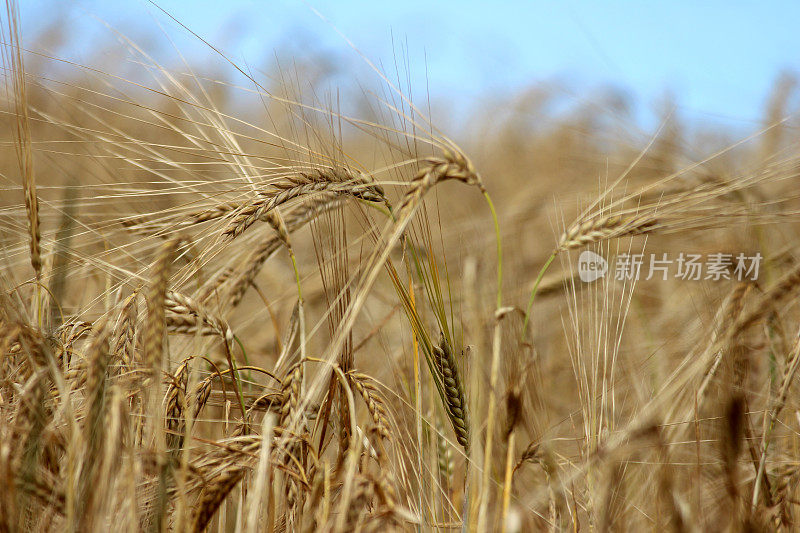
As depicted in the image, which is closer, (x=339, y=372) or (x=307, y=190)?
(x=339, y=372)

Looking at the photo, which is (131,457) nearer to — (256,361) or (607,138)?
(256,361)

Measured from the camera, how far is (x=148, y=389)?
86 cm

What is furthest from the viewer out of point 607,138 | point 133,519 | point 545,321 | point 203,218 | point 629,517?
point 545,321

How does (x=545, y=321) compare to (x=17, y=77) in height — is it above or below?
below

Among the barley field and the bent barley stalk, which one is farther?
the bent barley stalk

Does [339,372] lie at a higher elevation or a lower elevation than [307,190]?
lower

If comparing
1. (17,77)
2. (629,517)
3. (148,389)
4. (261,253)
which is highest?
(17,77)

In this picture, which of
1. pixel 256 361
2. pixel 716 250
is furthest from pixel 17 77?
pixel 716 250

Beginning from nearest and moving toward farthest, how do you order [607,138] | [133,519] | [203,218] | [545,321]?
[133,519] < [203,218] < [607,138] < [545,321]

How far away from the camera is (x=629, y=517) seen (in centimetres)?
116

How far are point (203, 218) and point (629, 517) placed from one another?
0.98 m

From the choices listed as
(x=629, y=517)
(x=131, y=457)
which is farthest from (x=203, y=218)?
(x=629, y=517)

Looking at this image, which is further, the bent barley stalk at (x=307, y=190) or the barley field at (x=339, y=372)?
the bent barley stalk at (x=307, y=190)

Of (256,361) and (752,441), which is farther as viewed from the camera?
(256,361)
